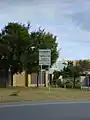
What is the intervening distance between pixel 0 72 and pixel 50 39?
8930 mm

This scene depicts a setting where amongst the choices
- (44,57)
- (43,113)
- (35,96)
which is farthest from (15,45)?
(43,113)

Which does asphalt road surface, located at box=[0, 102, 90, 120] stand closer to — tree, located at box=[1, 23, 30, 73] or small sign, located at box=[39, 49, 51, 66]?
small sign, located at box=[39, 49, 51, 66]

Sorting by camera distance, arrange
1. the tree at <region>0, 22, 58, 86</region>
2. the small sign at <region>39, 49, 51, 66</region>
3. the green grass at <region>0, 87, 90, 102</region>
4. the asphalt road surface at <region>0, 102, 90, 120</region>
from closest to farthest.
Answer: the asphalt road surface at <region>0, 102, 90, 120</region>, the green grass at <region>0, 87, 90, 102</region>, the small sign at <region>39, 49, 51, 66</region>, the tree at <region>0, 22, 58, 86</region>

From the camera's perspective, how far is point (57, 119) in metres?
19.0

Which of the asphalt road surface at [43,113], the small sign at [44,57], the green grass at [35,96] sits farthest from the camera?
the small sign at [44,57]

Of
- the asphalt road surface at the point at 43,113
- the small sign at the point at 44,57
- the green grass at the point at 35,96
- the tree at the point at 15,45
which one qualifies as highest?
the tree at the point at 15,45

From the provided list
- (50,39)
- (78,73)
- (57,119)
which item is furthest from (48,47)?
(57,119)

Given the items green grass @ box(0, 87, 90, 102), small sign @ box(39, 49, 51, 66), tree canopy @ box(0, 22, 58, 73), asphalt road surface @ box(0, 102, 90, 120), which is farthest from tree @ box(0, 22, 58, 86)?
asphalt road surface @ box(0, 102, 90, 120)

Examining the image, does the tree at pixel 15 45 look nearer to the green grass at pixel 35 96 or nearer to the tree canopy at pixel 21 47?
the tree canopy at pixel 21 47

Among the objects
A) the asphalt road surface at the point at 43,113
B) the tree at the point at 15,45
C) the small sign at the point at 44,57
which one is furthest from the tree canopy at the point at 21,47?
the asphalt road surface at the point at 43,113

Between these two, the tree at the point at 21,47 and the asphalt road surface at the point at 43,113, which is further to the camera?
the tree at the point at 21,47

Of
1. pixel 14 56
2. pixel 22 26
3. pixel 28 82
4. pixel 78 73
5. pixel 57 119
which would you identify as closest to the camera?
pixel 57 119

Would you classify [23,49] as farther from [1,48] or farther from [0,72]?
[0,72]

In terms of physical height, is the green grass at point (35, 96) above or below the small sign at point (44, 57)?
below
